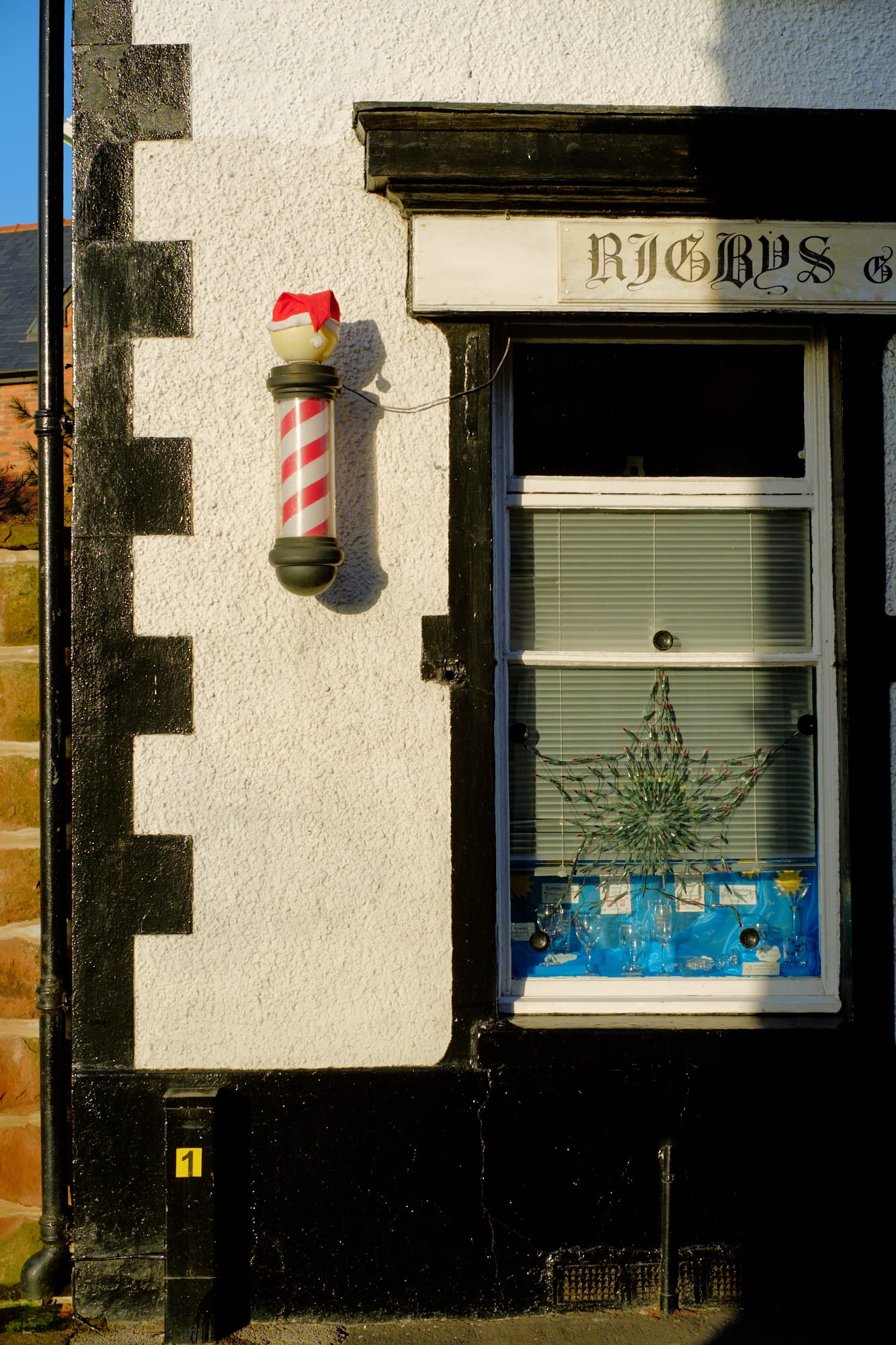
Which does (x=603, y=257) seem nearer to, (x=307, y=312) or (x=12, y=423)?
(x=307, y=312)

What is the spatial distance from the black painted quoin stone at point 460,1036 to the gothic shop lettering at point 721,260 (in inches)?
3.6

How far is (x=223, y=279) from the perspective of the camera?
3.62 meters

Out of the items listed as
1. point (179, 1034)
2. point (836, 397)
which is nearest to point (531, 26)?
point (836, 397)

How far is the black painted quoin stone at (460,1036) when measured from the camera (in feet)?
11.6

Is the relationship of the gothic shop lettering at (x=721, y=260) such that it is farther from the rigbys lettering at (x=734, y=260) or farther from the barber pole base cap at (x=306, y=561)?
the barber pole base cap at (x=306, y=561)

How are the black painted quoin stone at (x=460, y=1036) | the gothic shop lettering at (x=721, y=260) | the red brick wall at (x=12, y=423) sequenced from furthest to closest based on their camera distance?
the red brick wall at (x=12, y=423), the gothic shop lettering at (x=721, y=260), the black painted quoin stone at (x=460, y=1036)

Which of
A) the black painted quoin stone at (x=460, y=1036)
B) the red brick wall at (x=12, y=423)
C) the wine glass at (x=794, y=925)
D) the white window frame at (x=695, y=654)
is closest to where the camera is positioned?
the black painted quoin stone at (x=460, y=1036)

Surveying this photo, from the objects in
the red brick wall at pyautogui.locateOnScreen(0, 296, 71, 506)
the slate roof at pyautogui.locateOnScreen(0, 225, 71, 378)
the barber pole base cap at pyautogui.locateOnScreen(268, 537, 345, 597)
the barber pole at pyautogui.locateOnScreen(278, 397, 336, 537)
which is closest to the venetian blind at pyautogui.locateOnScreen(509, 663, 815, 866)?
the barber pole base cap at pyautogui.locateOnScreen(268, 537, 345, 597)

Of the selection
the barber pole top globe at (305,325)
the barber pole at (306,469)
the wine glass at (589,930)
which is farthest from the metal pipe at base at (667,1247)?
the barber pole top globe at (305,325)

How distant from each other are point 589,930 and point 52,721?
1.87 metres

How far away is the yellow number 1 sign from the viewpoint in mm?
3424

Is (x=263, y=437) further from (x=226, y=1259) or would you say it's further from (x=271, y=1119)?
(x=226, y=1259)

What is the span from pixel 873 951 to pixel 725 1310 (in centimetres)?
118

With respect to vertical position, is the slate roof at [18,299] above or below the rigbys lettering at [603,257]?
above
